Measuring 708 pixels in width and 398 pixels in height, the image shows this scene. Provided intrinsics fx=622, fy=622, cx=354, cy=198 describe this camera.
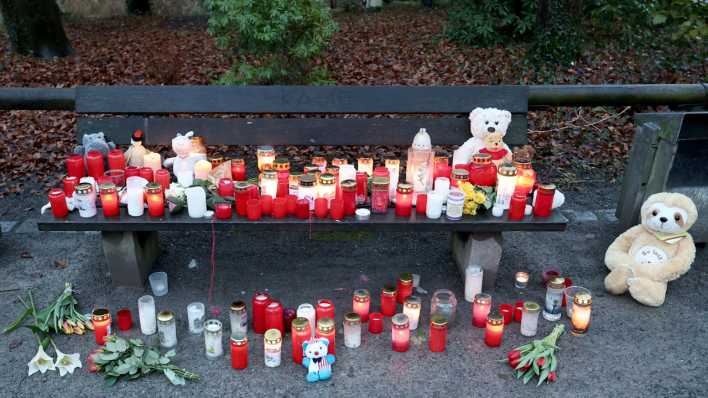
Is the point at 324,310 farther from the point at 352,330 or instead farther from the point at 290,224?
the point at 290,224

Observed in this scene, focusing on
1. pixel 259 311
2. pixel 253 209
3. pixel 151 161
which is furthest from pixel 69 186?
pixel 259 311

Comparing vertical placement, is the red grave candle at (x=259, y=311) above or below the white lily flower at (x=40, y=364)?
above

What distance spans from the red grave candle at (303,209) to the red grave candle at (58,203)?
147 centimetres

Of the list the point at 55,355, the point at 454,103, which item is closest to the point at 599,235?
the point at 454,103

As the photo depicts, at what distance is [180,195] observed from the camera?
4.06m

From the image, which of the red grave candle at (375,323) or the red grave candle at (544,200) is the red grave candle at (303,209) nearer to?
the red grave candle at (375,323)

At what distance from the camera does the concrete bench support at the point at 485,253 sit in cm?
410

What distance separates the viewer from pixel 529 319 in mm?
3721

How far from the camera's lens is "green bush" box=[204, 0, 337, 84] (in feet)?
21.5

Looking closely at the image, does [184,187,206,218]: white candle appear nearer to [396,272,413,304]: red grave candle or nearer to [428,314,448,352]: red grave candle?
[396,272,413,304]: red grave candle

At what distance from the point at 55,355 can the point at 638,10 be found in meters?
8.94

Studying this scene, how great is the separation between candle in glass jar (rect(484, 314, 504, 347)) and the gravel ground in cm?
5

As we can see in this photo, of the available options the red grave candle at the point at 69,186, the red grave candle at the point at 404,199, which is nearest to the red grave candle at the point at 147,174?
the red grave candle at the point at 69,186

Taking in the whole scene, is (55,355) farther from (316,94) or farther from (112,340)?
(316,94)
